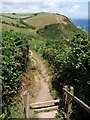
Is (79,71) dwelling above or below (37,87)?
above

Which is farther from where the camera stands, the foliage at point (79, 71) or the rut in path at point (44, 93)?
the rut in path at point (44, 93)

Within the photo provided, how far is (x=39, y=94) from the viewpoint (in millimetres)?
17734

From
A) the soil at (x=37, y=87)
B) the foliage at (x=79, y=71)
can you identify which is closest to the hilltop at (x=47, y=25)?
the soil at (x=37, y=87)

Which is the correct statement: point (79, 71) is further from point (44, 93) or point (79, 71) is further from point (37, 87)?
point (37, 87)

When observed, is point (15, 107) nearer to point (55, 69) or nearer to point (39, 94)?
point (39, 94)

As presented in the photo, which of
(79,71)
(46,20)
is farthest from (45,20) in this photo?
(79,71)

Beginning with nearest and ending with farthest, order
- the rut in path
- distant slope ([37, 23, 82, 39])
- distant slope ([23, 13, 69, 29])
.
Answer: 1. the rut in path
2. distant slope ([37, 23, 82, 39])
3. distant slope ([23, 13, 69, 29])

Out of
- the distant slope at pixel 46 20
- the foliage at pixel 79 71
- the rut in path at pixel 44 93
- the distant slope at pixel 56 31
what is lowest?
the rut in path at pixel 44 93

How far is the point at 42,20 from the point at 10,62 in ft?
208

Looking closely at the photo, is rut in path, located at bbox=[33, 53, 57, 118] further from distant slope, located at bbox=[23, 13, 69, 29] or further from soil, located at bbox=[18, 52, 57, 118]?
distant slope, located at bbox=[23, 13, 69, 29]

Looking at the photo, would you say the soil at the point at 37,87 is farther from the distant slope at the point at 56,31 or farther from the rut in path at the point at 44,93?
the distant slope at the point at 56,31

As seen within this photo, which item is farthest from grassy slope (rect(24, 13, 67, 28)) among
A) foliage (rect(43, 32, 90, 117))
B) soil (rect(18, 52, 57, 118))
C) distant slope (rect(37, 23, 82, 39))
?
foliage (rect(43, 32, 90, 117))

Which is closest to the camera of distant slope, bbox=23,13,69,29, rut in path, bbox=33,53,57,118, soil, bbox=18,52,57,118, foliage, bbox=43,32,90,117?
foliage, bbox=43,32,90,117

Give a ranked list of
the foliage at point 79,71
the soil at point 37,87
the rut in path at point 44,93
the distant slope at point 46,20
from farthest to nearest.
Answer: the distant slope at point 46,20
the soil at point 37,87
the rut in path at point 44,93
the foliage at point 79,71
